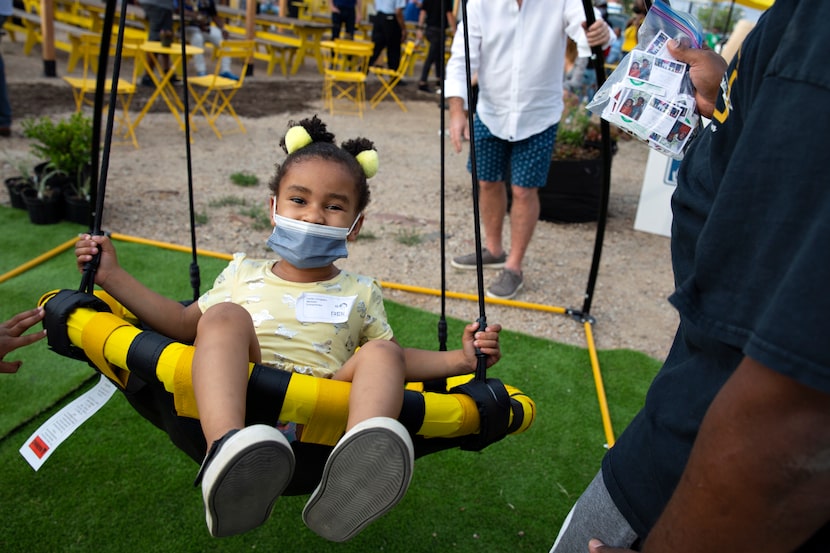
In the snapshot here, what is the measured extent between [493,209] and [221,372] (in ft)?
9.36

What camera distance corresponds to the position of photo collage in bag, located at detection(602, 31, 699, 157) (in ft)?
4.98

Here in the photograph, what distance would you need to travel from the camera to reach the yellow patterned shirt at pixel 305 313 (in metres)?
1.90

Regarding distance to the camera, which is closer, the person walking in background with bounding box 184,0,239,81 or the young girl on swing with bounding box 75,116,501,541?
the young girl on swing with bounding box 75,116,501,541

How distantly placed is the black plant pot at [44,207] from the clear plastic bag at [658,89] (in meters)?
3.84

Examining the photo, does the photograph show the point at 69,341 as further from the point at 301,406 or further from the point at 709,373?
the point at 709,373

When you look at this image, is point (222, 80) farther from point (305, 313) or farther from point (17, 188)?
point (305, 313)

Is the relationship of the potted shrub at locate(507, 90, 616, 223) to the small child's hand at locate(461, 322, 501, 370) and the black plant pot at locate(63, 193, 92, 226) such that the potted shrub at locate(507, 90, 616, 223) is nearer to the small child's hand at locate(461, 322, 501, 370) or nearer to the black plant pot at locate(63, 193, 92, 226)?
the black plant pot at locate(63, 193, 92, 226)

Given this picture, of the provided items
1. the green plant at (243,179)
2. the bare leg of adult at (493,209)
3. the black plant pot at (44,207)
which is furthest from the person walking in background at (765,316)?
the green plant at (243,179)

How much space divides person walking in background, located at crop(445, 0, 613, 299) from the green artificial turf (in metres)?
1.18

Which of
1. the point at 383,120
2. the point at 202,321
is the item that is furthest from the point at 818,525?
the point at 383,120

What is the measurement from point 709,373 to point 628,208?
5.57 meters

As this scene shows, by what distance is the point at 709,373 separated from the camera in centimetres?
82

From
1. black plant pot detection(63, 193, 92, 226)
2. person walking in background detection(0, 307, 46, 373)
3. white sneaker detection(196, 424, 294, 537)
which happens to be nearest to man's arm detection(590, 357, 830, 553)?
white sneaker detection(196, 424, 294, 537)

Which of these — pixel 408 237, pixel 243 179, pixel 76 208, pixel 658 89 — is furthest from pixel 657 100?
pixel 243 179
